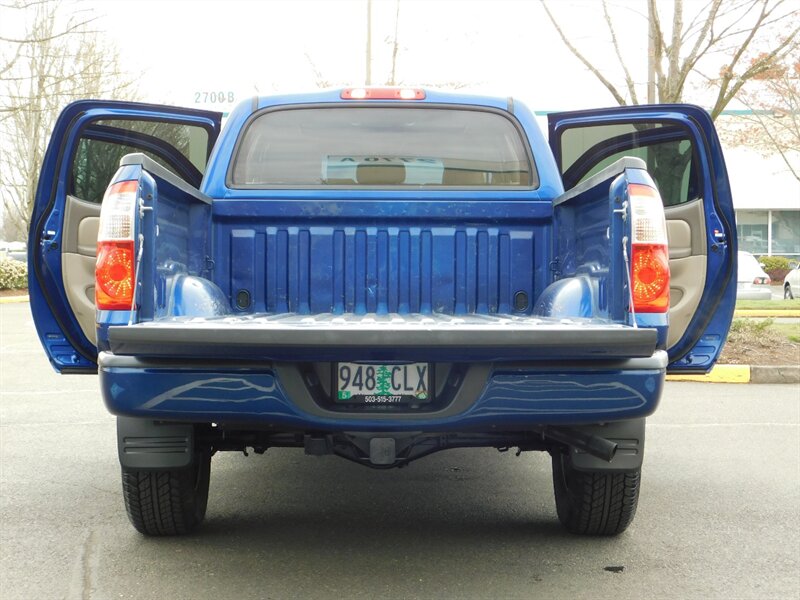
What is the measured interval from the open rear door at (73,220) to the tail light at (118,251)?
1.42 metres

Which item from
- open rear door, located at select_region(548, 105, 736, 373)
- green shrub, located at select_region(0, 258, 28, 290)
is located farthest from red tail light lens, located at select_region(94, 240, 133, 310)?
green shrub, located at select_region(0, 258, 28, 290)

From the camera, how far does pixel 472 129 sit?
16.0 ft

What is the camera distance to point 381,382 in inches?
132

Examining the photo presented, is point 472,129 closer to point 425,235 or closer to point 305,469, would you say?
point 425,235

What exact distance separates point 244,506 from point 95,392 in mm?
4480

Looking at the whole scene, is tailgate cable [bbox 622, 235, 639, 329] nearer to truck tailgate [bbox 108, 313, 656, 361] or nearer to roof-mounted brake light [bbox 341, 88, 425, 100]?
truck tailgate [bbox 108, 313, 656, 361]

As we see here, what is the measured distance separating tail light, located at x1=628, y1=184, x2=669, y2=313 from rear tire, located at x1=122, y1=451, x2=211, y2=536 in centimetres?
194

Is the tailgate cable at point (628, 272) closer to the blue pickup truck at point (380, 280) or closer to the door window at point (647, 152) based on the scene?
the blue pickup truck at point (380, 280)

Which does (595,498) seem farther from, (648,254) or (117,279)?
(117,279)

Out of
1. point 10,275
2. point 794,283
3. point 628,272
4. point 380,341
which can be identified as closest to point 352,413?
point 380,341

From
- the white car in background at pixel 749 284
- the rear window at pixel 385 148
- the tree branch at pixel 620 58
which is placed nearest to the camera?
the rear window at pixel 385 148

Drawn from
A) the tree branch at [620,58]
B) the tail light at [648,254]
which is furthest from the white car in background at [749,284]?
the tail light at [648,254]

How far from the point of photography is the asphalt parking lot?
3.56 m

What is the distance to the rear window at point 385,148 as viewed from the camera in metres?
4.73
